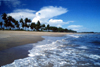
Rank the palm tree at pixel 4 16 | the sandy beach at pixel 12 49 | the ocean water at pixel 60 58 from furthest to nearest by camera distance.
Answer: the palm tree at pixel 4 16 < the sandy beach at pixel 12 49 < the ocean water at pixel 60 58

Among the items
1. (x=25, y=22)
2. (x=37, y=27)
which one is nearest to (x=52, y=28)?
(x=37, y=27)

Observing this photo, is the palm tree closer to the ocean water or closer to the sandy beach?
the sandy beach

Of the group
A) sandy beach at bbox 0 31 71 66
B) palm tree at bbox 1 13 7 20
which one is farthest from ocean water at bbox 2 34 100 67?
palm tree at bbox 1 13 7 20

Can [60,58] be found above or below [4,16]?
below

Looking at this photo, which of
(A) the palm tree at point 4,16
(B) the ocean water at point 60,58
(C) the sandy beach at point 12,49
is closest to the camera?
(B) the ocean water at point 60,58

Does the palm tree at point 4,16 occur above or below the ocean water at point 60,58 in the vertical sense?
above

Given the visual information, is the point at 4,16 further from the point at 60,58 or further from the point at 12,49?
the point at 60,58

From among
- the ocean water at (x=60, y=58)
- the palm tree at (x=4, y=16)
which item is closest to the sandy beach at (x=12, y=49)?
the ocean water at (x=60, y=58)

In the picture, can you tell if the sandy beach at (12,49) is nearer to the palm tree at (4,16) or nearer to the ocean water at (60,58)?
the ocean water at (60,58)

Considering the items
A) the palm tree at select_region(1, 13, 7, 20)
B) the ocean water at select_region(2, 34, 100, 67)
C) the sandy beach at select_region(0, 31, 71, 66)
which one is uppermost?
the palm tree at select_region(1, 13, 7, 20)

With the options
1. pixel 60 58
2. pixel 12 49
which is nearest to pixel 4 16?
pixel 12 49

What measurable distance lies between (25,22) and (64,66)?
68081 millimetres

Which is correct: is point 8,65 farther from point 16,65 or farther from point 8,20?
point 8,20

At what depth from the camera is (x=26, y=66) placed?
2.48m
